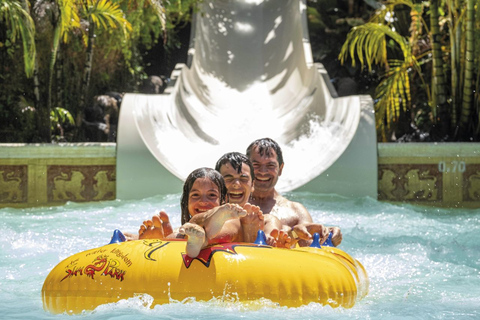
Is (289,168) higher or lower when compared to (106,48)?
lower

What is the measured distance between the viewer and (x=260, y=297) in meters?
2.89

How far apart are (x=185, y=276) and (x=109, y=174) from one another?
181 inches

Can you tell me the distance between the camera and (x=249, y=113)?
32.1 feet

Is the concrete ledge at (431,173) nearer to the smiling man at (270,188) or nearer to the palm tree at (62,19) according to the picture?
the smiling man at (270,188)

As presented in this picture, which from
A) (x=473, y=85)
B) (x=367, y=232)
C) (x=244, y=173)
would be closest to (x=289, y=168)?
(x=367, y=232)

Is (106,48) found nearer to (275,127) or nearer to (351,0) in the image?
(275,127)

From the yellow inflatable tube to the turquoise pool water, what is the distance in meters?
0.04

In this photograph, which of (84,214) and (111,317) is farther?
(84,214)

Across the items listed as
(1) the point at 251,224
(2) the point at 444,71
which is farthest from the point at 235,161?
(2) the point at 444,71

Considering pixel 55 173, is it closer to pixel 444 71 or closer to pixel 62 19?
pixel 62 19

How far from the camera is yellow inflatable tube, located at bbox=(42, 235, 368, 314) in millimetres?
2871

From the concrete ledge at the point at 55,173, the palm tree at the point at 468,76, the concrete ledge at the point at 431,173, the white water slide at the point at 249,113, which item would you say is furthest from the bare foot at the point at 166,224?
the palm tree at the point at 468,76

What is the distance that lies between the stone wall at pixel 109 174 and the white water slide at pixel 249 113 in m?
0.19

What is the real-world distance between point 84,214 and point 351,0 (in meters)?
9.08
